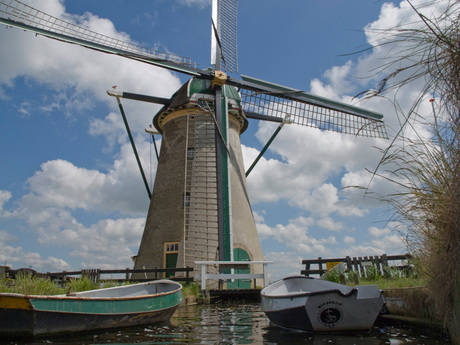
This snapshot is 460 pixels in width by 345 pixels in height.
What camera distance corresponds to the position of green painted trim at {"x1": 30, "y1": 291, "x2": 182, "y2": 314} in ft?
16.5

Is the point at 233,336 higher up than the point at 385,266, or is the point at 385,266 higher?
the point at 385,266

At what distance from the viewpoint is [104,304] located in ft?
18.7

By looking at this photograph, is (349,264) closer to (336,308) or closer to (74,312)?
(336,308)

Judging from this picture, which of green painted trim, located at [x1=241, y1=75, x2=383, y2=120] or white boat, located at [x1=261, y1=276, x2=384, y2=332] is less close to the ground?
green painted trim, located at [x1=241, y1=75, x2=383, y2=120]

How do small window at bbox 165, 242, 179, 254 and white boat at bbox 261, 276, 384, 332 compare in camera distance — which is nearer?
white boat at bbox 261, 276, 384, 332

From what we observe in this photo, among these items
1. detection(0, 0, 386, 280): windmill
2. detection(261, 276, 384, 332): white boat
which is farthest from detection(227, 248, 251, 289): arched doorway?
detection(261, 276, 384, 332): white boat

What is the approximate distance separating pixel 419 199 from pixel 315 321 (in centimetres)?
278

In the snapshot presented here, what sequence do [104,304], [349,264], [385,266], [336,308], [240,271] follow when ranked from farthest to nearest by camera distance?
[240,271]
[349,264]
[385,266]
[104,304]
[336,308]

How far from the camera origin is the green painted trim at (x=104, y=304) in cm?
504

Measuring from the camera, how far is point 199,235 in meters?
13.1

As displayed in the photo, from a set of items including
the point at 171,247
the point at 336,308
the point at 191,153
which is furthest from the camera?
the point at 191,153

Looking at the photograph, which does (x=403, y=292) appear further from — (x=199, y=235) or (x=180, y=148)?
(x=180, y=148)

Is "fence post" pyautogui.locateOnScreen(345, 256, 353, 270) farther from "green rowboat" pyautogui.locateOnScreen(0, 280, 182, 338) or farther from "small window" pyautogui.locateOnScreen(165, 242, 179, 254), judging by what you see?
"small window" pyautogui.locateOnScreen(165, 242, 179, 254)

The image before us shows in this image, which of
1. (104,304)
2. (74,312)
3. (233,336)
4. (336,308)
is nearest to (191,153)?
(104,304)
